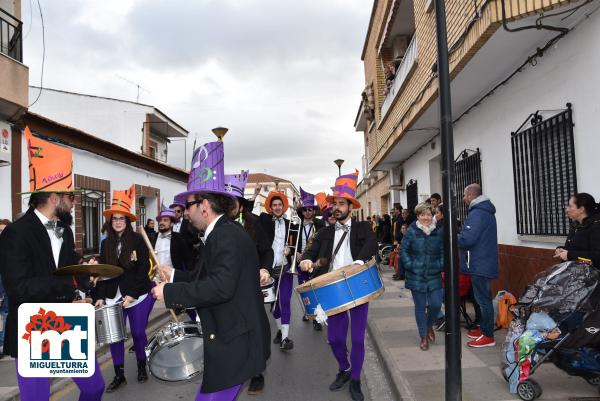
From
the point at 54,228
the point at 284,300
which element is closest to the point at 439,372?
the point at 284,300

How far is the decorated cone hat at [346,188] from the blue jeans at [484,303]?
6.57 feet

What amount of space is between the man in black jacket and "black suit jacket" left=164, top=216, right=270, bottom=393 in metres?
1.02

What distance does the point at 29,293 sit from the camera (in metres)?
2.96

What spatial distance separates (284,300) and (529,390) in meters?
3.27

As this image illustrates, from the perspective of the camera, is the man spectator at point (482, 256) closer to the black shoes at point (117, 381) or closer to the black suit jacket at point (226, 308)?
the black suit jacket at point (226, 308)

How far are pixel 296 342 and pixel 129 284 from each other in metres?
2.90

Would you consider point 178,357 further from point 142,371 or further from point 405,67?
point 405,67

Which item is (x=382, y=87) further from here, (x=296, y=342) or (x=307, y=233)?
(x=296, y=342)

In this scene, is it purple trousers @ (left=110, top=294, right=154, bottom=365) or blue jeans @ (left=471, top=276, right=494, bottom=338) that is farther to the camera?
blue jeans @ (left=471, top=276, right=494, bottom=338)

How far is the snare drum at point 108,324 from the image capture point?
4.20 m

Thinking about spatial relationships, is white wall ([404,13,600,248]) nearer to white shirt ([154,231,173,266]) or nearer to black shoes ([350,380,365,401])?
black shoes ([350,380,365,401])

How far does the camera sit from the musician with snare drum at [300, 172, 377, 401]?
4539mm

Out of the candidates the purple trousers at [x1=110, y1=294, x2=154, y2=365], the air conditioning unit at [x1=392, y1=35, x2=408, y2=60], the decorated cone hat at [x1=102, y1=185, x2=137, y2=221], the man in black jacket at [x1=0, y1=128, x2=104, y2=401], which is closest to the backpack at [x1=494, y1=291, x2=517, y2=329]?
the purple trousers at [x1=110, y1=294, x2=154, y2=365]

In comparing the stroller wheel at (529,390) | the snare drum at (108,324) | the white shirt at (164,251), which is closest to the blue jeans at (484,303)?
the stroller wheel at (529,390)
